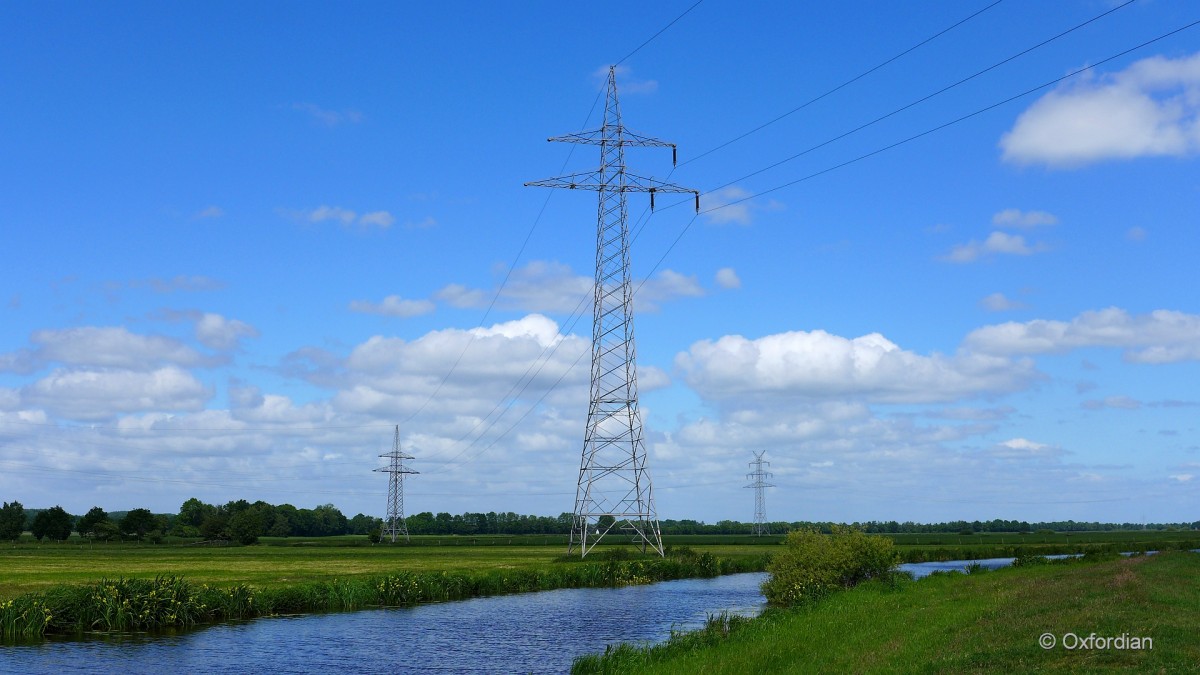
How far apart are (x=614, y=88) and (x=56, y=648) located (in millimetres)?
67644

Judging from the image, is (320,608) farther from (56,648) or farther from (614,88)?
(614,88)

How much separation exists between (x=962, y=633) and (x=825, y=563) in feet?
110

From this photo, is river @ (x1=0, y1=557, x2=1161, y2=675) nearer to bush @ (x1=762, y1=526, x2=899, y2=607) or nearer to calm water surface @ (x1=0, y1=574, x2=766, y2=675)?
calm water surface @ (x1=0, y1=574, x2=766, y2=675)

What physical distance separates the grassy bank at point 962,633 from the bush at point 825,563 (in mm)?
12343

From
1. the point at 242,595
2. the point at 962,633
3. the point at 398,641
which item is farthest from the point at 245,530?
the point at 962,633

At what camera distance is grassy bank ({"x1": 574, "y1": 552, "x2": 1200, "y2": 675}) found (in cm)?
2430

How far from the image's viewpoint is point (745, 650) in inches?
1410

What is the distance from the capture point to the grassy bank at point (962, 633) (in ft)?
79.7

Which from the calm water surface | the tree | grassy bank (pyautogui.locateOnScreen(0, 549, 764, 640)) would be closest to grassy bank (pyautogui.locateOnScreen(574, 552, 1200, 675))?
the calm water surface

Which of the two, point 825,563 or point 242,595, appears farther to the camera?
point 825,563

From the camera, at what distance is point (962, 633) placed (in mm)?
31250

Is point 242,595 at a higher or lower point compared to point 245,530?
higher

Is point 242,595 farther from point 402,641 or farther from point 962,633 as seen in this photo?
point 962,633

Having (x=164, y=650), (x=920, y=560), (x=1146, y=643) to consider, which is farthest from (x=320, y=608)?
(x=920, y=560)
